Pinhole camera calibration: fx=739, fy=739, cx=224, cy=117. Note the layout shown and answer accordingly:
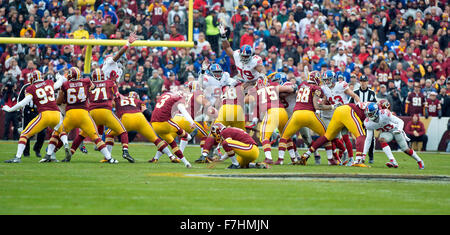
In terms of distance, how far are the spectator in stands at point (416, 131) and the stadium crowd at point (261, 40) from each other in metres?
0.46

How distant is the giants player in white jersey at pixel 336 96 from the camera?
1484 centimetres

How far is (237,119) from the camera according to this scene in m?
14.1

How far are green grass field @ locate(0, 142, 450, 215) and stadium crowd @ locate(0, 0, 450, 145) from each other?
8.05 m

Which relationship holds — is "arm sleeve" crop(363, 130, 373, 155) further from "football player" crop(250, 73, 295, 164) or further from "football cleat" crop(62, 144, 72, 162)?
"football cleat" crop(62, 144, 72, 162)

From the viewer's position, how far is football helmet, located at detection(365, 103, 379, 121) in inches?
543

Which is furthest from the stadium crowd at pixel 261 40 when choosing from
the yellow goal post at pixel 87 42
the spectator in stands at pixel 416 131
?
the yellow goal post at pixel 87 42

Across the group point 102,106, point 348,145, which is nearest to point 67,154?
point 102,106

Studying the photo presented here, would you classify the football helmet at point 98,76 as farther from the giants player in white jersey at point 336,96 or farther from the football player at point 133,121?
the giants player in white jersey at point 336,96

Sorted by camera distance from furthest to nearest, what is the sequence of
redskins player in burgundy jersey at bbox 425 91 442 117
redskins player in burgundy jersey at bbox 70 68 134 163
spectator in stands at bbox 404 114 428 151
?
1. redskins player in burgundy jersey at bbox 425 91 442 117
2. spectator in stands at bbox 404 114 428 151
3. redskins player in burgundy jersey at bbox 70 68 134 163

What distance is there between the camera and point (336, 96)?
1523cm

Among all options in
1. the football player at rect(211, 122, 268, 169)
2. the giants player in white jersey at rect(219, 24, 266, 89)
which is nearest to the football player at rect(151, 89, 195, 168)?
the giants player in white jersey at rect(219, 24, 266, 89)

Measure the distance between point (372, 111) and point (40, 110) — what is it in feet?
20.2

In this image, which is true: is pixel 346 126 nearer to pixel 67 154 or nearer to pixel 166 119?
pixel 166 119

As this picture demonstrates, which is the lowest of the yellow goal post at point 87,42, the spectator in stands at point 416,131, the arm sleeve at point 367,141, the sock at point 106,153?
the spectator in stands at point 416,131
